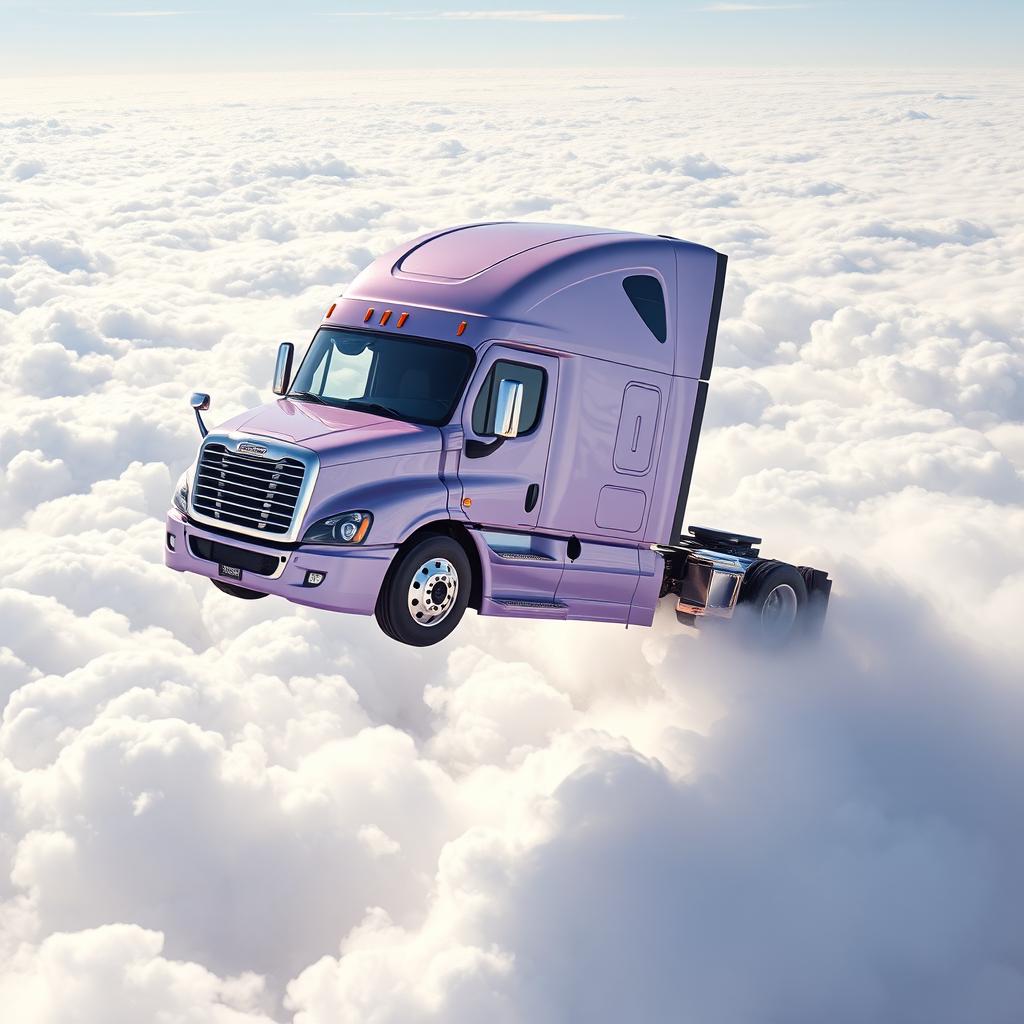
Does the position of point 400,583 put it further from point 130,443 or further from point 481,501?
point 130,443

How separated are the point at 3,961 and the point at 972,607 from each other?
660 feet

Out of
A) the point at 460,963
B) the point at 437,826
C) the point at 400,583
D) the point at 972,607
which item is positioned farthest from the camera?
the point at 437,826

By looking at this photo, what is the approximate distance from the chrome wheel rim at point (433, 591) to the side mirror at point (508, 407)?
4.59ft

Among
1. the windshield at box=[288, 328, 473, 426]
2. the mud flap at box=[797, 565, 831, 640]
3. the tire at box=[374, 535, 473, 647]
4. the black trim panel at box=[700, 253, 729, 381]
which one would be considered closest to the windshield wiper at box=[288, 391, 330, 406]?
the windshield at box=[288, 328, 473, 426]

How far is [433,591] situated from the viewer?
12.5m

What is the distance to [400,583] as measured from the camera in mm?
12172

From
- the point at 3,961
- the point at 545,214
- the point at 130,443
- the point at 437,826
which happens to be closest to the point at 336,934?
the point at 437,826

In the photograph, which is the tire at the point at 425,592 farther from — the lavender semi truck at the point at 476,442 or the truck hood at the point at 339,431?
the truck hood at the point at 339,431

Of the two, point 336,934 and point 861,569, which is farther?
point 336,934

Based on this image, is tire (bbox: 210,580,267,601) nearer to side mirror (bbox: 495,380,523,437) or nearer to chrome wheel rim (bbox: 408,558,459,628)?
chrome wheel rim (bbox: 408,558,459,628)

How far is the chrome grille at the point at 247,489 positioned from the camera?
12.0 m

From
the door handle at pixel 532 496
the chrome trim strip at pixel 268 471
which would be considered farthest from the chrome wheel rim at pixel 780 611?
the chrome trim strip at pixel 268 471

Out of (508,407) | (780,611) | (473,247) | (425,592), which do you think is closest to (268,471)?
(425,592)

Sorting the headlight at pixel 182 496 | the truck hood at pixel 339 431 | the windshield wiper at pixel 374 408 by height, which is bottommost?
the headlight at pixel 182 496
